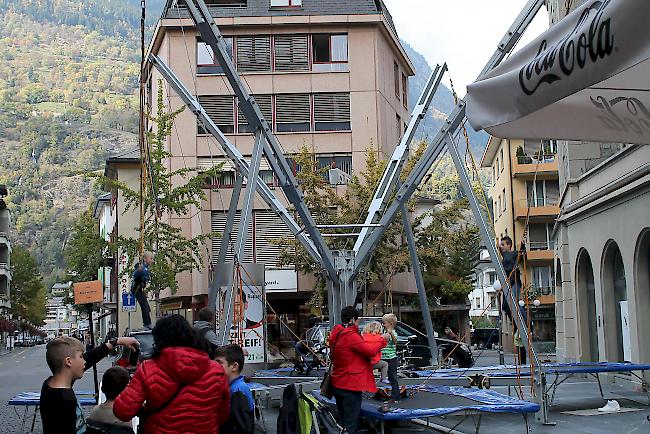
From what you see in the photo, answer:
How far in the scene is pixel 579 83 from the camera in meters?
4.55

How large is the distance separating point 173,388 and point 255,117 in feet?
39.1

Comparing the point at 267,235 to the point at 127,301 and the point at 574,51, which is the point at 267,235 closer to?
the point at 127,301

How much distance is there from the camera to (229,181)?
4309 cm

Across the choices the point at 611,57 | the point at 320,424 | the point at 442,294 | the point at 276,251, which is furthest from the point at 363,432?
the point at 442,294

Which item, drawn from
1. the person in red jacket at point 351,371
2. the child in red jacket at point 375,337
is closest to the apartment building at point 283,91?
the child in red jacket at point 375,337

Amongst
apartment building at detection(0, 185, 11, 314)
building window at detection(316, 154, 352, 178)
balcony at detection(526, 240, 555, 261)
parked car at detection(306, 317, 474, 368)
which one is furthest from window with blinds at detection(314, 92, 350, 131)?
apartment building at detection(0, 185, 11, 314)

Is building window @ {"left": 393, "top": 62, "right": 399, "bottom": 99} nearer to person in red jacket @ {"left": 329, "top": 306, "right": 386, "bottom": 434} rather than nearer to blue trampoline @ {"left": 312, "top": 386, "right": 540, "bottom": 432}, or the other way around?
blue trampoline @ {"left": 312, "top": 386, "right": 540, "bottom": 432}

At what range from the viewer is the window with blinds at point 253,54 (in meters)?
42.7

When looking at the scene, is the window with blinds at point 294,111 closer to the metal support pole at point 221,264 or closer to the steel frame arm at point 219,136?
the steel frame arm at point 219,136

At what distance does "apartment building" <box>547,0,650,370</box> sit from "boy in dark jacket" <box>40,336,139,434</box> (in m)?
12.4

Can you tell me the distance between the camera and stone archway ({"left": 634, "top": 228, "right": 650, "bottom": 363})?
18.0 meters

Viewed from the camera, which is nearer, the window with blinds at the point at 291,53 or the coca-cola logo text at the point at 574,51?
the coca-cola logo text at the point at 574,51

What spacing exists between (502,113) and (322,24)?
38.4m

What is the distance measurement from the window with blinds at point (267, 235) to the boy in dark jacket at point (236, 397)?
112ft
